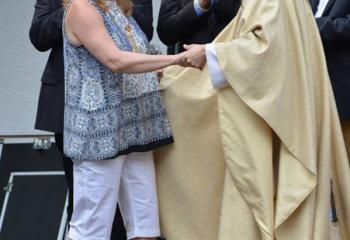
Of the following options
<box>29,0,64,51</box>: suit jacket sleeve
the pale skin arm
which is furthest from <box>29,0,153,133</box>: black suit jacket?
the pale skin arm

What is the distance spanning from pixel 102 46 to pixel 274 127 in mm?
726

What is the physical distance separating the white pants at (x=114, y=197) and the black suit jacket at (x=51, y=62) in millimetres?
383

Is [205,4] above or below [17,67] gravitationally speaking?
above

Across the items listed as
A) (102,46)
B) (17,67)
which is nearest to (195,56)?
(102,46)

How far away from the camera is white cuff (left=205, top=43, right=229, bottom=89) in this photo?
287 cm

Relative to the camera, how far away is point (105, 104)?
9.53ft

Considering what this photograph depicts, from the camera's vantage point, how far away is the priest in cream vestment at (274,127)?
2.83 meters

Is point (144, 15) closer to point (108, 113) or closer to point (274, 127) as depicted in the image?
point (108, 113)

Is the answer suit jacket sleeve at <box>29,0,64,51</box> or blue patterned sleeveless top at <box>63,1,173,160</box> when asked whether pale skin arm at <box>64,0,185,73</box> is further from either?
suit jacket sleeve at <box>29,0,64,51</box>

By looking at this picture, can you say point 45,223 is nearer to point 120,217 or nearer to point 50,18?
point 120,217

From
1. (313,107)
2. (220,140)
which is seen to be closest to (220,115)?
(220,140)

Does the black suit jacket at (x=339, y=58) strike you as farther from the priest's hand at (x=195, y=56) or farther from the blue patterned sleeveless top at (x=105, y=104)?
the blue patterned sleeveless top at (x=105, y=104)

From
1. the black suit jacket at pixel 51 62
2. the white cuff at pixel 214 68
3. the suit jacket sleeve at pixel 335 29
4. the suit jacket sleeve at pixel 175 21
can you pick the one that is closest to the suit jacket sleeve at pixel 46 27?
the black suit jacket at pixel 51 62

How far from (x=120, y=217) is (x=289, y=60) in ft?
3.68
